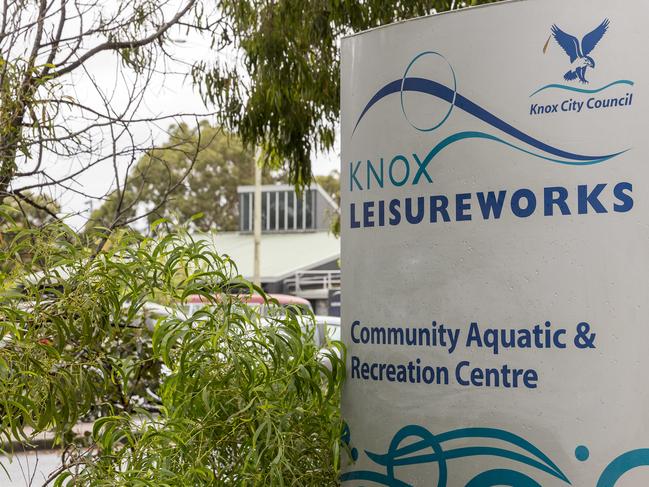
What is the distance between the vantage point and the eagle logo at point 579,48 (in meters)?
4.16

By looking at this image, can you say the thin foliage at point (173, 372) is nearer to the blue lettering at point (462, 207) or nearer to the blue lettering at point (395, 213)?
the blue lettering at point (395, 213)

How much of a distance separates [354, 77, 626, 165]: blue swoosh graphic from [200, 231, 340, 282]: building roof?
34510 millimetres

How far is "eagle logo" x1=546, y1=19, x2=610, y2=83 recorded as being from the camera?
4.16 m

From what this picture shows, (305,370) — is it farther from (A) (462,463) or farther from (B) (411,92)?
(B) (411,92)

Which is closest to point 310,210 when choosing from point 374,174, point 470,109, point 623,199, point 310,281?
point 310,281

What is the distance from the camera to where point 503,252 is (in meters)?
4.29

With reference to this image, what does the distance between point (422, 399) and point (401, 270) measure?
0.61m

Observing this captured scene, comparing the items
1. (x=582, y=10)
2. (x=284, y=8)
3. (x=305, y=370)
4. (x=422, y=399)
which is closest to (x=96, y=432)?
(x=305, y=370)

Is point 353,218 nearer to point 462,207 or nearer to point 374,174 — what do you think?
point 374,174

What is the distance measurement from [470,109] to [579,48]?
54 centimetres

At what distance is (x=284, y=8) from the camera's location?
10.2 meters

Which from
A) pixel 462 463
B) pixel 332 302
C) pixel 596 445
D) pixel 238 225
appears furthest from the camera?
pixel 238 225

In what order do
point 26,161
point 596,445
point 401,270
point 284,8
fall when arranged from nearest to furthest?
point 596,445
point 401,270
point 26,161
point 284,8

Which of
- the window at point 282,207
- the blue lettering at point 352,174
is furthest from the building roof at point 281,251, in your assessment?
the blue lettering at point 352,174
